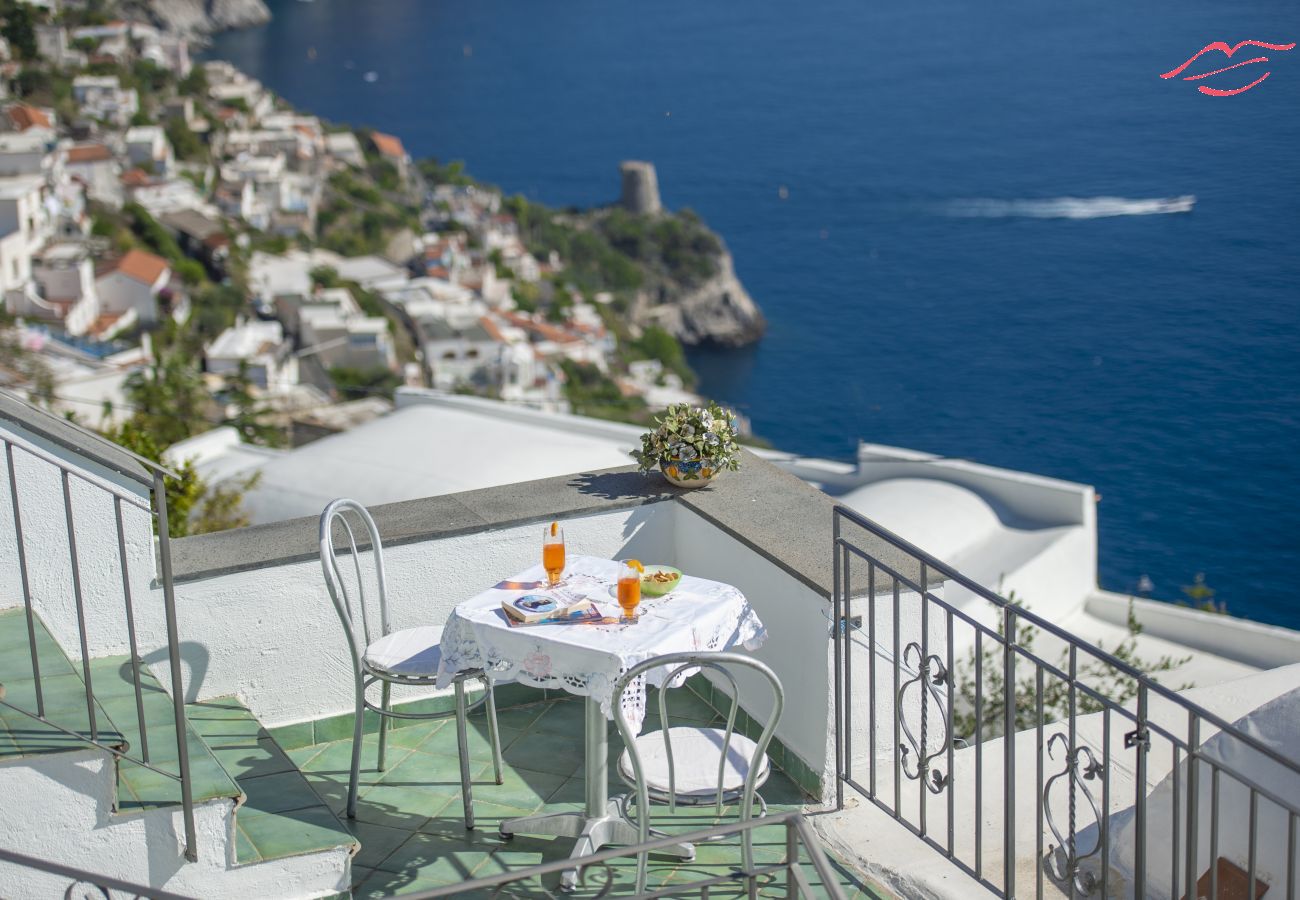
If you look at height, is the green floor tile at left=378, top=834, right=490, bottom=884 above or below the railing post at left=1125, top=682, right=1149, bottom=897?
below

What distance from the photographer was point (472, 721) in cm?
453

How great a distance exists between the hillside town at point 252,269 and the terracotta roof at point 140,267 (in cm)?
18

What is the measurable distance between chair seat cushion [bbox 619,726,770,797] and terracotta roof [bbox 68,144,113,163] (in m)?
68.3

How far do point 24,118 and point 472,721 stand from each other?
73.9m

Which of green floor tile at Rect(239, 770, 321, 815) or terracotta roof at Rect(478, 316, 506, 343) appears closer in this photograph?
green floor tile at Rect(239, 770, 321, 815)

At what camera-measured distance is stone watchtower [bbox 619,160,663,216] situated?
74.2 meters

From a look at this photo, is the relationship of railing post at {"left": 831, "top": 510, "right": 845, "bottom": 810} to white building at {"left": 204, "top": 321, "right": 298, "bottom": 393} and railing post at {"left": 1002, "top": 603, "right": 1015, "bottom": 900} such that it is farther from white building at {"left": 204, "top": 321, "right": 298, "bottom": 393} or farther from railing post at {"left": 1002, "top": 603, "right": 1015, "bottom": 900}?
white building at {"left": 204, "top": 321, "right": 298, "bottom": 393}

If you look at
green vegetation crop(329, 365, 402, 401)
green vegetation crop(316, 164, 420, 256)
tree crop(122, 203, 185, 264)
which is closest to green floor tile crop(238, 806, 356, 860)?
green vegetation crop(329, 365, 402, 401)

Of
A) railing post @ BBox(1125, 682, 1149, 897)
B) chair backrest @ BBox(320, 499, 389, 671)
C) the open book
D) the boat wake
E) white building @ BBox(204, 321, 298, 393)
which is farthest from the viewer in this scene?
white building @ BBox(204, 321, 298, 393)

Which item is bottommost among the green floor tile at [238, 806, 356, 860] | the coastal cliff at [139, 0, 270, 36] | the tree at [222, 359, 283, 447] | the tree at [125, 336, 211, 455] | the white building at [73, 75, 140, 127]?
the tree at [222, 359, 283, 447]

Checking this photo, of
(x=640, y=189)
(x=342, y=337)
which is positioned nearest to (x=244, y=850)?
(x=342, y=337)

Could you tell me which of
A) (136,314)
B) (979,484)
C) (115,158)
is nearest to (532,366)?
(136,314)

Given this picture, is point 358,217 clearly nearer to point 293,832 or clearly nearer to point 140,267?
point 140,267

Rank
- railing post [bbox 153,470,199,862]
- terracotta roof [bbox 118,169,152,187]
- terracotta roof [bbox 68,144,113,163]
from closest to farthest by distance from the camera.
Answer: railing post [bbox 153,470,199,862], terracotta roof [bbox 68,144,113,163], terracotta roof [bbox 118,169,152,187]
